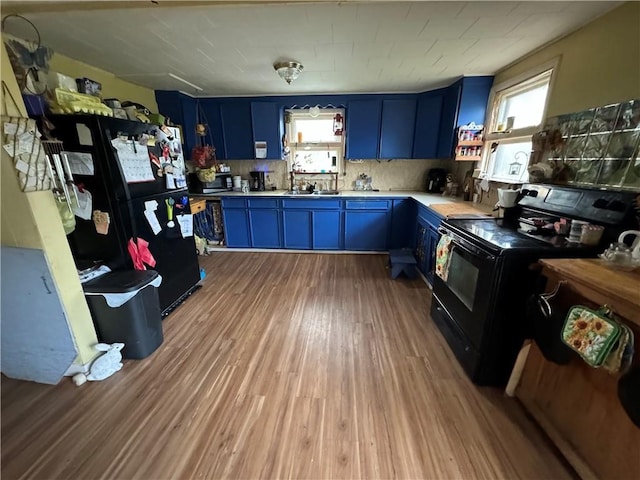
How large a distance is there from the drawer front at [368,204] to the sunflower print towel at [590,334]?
105 inches

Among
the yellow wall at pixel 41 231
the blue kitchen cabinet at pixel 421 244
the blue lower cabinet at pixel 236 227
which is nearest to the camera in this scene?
the yellow wall at pixel 41 231

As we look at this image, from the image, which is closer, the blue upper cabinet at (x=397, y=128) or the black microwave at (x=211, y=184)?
the blue upper cabinet at (x=397, y=128)

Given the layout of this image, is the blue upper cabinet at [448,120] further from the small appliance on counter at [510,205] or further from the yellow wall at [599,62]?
the small appliance on counter at [510,205]

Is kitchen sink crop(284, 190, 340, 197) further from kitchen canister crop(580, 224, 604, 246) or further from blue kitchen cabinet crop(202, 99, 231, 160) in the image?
kitchen canister crop(580, 224, 604, 246)

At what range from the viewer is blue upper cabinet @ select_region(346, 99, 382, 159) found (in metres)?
3.70

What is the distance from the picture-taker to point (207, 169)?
12.6ft

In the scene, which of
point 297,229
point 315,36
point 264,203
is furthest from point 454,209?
point 264,203

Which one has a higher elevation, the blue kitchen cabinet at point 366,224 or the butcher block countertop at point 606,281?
the butcher block countertop at point 606,281

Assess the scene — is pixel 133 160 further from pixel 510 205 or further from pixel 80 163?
pixel 510 205

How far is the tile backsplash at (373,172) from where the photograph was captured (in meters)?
4.10

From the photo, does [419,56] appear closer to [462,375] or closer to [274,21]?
[274,21]

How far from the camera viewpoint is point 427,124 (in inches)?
142

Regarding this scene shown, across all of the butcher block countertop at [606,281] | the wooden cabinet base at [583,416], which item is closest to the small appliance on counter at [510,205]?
the butcher block countertop at [606,281]

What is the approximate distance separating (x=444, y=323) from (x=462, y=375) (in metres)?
0.41
